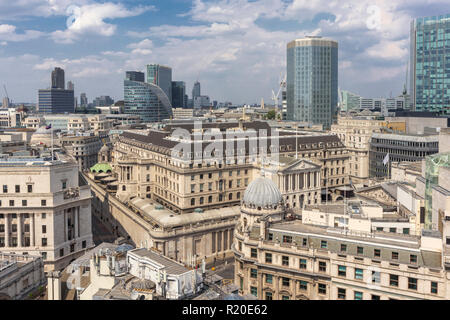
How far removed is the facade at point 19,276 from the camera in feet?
177

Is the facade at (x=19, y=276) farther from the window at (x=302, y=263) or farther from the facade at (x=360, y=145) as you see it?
the facade at (x=360, y=145)

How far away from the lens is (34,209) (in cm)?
8969

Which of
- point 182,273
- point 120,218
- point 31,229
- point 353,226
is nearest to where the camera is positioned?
point 182,273

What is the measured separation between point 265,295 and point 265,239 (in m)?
7.82

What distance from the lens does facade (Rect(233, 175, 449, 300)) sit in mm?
57469

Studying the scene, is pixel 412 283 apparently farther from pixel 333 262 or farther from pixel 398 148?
pixel 398 148

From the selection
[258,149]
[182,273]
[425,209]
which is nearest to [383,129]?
[258,149]

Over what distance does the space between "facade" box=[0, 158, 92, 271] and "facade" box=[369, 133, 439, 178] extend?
110553 millimetres

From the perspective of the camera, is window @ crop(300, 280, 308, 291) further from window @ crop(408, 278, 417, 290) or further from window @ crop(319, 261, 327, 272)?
window @ crop(408, 278, 417, 290)

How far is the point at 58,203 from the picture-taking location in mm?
91125

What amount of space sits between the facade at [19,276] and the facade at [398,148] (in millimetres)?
124211

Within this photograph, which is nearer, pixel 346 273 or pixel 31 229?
pixel 346 273

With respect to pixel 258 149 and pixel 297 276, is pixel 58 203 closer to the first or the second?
pixel 297 276

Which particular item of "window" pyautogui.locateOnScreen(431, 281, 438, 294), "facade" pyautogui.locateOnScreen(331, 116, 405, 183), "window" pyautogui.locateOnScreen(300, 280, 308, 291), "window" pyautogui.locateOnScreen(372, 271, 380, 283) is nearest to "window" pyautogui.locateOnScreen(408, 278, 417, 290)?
"window" pyautogui.locateOnScreen(431, 281, 438, 294)
